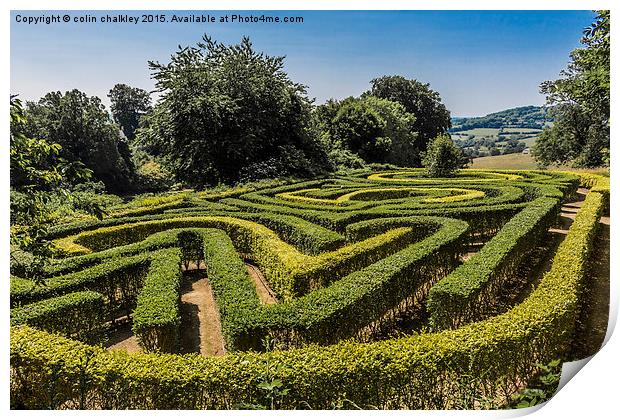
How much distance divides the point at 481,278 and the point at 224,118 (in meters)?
20.0

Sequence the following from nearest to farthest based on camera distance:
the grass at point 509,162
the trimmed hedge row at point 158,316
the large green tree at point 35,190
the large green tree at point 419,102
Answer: the large green tree at point 35,190 → the trimmed hedge row at point 158,316 → the grass at point 509,162 → the large green tree at point 419,102

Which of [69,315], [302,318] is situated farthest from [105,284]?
[302,318]

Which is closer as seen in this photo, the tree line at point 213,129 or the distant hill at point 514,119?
the tree line at point 213,129

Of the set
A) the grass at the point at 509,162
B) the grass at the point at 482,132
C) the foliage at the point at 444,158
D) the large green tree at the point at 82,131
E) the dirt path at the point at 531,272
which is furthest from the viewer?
the grass at the point at 509,162

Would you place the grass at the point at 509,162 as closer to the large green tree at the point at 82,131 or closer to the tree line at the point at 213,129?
the tree line at the point at 213,129

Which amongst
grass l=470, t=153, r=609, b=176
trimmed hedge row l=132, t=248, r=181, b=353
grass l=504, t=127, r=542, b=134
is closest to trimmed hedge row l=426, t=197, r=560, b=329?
trimmed hedge row l=132, t=248, r=181, b=353

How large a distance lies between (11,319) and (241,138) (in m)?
19.2

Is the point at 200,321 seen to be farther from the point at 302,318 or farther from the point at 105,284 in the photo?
the point at 302,318

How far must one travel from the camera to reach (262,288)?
404 inches

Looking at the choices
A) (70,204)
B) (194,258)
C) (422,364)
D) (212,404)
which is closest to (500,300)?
(422,364)

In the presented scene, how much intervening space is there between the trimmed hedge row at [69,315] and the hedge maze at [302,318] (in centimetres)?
2

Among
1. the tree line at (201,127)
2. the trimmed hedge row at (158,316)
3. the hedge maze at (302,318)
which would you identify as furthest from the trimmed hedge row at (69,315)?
the tree line at (201,127)

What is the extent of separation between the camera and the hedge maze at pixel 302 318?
546cm

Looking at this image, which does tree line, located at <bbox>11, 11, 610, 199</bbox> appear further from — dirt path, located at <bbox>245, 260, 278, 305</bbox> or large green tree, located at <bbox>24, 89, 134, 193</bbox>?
dirt path, located at <bbox>245, 260, 278, 305</bbox>
